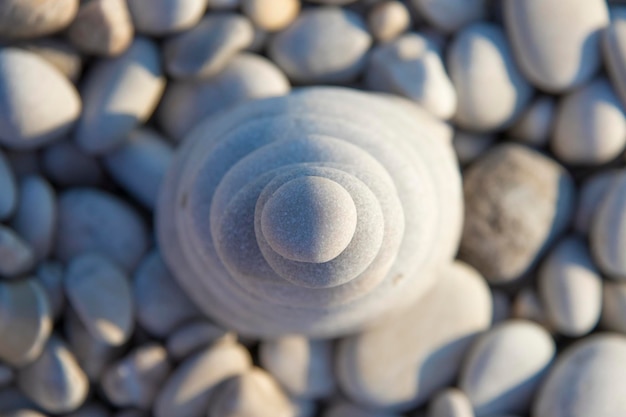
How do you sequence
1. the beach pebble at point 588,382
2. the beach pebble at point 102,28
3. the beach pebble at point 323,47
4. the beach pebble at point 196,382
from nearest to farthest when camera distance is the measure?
1. the beach pebble at point 588,382
2. the beach pebble at point 196,382
3. the beach pebble at point 102,28
4. the beach pebble at point 323,47

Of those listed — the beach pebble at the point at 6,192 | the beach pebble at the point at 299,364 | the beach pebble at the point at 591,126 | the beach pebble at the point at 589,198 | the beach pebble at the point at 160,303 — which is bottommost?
the beach pebble at the point at 299,364

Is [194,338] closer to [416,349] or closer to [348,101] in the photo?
[416,349]

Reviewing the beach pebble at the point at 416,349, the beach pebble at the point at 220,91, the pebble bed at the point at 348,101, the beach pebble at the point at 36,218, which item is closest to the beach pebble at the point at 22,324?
the pebble bed at the point at 348,101

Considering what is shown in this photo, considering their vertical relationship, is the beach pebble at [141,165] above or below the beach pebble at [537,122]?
below

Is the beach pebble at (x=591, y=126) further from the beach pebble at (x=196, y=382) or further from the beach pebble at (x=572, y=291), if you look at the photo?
the beach pebble at (x=196, y=382)

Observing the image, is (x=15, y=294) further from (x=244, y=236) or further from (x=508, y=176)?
(x=508, y=176)

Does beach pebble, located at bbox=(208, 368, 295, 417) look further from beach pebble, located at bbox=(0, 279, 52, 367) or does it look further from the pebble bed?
beach pebble, located at bbox=(0, 279, 52, 367)

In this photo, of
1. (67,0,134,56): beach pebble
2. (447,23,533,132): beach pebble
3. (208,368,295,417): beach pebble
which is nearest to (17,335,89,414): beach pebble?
(208,368,295,417): beach pebble
